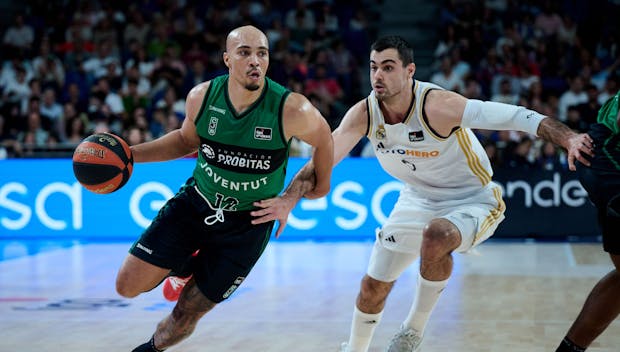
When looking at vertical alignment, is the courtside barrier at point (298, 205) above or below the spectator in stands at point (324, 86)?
below

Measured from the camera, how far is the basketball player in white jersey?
17.4ft

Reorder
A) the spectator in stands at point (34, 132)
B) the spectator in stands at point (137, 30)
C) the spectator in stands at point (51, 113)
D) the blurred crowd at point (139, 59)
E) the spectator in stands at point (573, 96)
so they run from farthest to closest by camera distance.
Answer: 1. the spectator in stands at point (137, 30)
2. the spectator in stands at point (51, 113)
3. the blurred crowd at point (139, 59)
4. the spectator in stands at point (34, 132)
5. the spectator in stands at point (573, 96)

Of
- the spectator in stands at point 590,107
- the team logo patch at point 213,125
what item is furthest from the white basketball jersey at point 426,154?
the spectator in stands at point 590,107

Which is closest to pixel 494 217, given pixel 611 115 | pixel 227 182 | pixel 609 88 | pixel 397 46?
pixel 611 115

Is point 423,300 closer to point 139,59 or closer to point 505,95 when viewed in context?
point 505,95

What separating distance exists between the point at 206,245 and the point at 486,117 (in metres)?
1.87

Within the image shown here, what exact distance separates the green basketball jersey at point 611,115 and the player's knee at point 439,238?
1.07 meters

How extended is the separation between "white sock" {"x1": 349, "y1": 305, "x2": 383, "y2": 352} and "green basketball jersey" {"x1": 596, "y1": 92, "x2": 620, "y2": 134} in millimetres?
1854

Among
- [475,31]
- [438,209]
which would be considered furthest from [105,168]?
[475,31]

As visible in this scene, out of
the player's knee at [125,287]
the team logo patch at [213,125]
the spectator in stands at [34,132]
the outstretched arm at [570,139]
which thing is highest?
the team logo patch at [213,125]

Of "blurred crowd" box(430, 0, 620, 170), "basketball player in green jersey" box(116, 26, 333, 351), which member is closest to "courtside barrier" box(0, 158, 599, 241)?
"blurred crowd" box(430, 0, 620, 170)

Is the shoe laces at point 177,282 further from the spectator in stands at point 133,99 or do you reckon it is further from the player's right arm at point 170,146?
the spectator in stands at point 133,99

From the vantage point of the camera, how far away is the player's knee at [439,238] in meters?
5.17

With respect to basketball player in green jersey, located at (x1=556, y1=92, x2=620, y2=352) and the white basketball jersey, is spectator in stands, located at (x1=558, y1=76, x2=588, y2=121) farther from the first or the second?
basketball player in green jersey, located at (x1=556, y1=92, x2=620, y2=352)
